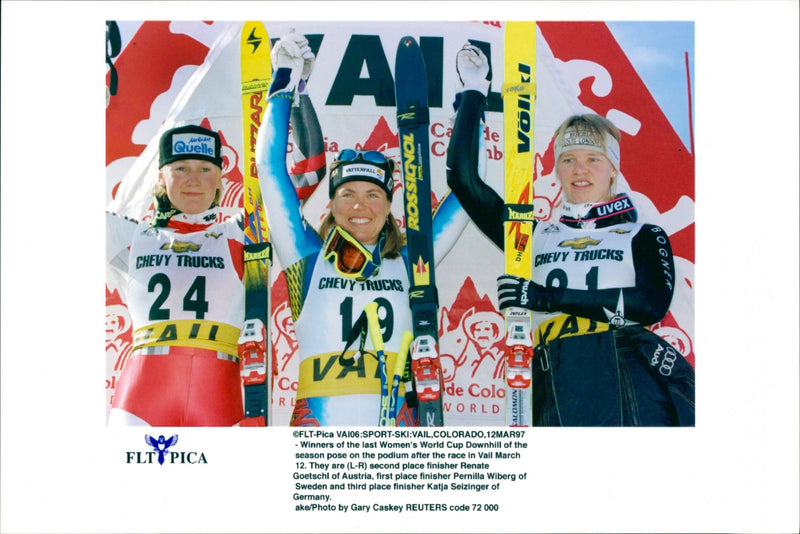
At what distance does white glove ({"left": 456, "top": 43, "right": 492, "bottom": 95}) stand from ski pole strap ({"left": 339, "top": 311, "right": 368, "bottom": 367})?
1361 mm

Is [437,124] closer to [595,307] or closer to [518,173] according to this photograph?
[518,173]

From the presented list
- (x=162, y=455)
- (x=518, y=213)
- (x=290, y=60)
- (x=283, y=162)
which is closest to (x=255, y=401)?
(x=162, y=455)

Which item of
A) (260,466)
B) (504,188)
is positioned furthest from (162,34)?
(260,466)

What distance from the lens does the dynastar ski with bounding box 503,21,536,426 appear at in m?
5.00

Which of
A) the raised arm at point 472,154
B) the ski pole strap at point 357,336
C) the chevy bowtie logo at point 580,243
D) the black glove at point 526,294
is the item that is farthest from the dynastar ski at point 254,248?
the chevy bowtie logo at point 580,243

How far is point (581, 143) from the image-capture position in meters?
5.10

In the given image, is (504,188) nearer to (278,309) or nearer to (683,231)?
(683,231)

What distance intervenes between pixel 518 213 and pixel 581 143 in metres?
0.51

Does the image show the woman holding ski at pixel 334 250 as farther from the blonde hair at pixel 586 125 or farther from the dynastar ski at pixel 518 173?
the blonde hair at pixel 586 125

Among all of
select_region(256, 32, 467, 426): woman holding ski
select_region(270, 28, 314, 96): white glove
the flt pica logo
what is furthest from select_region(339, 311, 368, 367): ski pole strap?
select_region(270, 28, 314, 96): white glove

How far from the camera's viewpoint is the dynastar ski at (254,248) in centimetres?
496

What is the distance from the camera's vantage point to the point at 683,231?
508 cm

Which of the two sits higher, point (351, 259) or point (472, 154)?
point (472, 154)

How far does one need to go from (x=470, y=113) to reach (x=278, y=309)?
1463 millimetres
